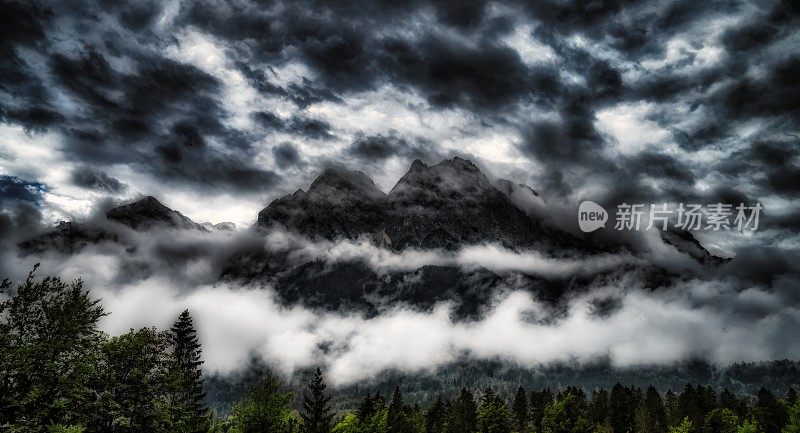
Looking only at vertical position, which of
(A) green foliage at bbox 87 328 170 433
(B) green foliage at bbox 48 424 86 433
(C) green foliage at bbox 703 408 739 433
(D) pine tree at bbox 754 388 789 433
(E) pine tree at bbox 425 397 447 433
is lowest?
Result: (E) pine tree at bbox 425 397 447 433

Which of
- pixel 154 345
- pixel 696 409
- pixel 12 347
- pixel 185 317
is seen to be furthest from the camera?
pixel 696 409

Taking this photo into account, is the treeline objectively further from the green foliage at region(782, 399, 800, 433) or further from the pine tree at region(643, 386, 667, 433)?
the pine tree at region(643, 386, 667, 433)

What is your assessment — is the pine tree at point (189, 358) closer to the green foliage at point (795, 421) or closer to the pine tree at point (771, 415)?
the green foliage at point (795, 421)

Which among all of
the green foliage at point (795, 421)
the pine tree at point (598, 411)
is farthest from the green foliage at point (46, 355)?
the pine tree at point (598, 411)

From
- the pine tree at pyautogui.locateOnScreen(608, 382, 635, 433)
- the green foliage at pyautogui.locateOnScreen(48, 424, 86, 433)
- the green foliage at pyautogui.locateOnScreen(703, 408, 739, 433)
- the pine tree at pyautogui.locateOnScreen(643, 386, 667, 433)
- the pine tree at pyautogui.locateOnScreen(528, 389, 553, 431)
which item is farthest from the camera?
the pine tree at pyautogui.locateOnScreen(528, 389, 553, 431)

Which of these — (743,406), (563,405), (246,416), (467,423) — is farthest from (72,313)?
(743,406)

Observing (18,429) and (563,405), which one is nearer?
(18,429)

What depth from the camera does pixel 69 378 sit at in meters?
31.2

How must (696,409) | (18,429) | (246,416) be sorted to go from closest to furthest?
(18,429) → (246,416) → (696,409)

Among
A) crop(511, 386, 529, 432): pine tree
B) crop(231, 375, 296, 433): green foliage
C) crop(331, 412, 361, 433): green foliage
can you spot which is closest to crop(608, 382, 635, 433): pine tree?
crop(511, 386, 529, 432): pine tree

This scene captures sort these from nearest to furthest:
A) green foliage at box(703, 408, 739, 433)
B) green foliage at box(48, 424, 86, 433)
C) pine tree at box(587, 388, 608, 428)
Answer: green foliage at box(48, 424, 86, 433) < green foliage at box(703, 408, 739, 433) < pine tree at box(587, 388, 608, 428)

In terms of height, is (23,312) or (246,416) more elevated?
(23,312)

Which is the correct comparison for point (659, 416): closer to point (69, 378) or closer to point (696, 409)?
point (696, 409)

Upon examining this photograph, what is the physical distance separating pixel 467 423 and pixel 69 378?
8326 cm
